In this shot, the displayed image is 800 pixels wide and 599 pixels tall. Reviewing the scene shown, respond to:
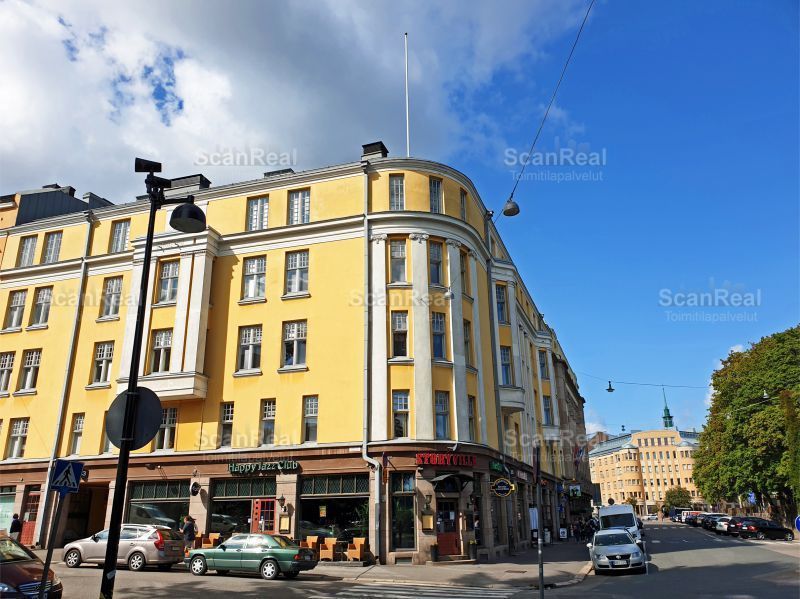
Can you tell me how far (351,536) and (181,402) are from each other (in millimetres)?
10518

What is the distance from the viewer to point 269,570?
19.2m

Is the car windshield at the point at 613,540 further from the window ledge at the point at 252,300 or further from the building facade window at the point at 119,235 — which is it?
the building facade window at the point at 119,235

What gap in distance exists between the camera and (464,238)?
29516mm

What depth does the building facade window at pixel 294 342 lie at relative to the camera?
27.6m

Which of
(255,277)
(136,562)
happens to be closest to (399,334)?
(255,277)

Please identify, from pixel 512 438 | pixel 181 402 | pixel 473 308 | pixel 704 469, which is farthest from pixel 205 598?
pixel 704 469

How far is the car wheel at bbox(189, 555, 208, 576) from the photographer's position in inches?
788

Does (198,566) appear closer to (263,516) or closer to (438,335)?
(263,516)

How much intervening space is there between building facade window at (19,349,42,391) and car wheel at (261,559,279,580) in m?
19.8

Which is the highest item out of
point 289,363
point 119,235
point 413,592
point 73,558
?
point 119,235

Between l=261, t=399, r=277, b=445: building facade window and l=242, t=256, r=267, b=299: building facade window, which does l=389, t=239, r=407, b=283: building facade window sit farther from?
l=261, t=399, r=277, b=445: building facade window

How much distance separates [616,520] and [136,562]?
2161 centimetres

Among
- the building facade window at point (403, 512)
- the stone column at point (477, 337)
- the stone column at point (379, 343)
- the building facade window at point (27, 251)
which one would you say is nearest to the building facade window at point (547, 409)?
the stone column at point (477, 337)

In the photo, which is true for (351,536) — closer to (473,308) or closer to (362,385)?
(362,385)
